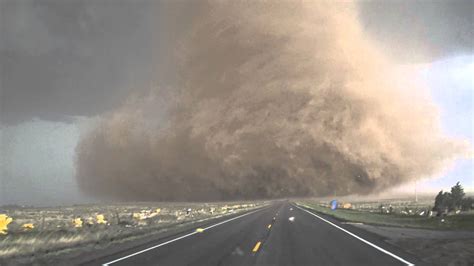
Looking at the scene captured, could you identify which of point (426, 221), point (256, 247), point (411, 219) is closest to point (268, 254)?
point (256, 247)

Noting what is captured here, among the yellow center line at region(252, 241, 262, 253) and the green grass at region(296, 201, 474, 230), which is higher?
the yellow center line at region(252, 241, 262, 253)

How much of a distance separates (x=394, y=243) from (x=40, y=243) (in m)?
13.7

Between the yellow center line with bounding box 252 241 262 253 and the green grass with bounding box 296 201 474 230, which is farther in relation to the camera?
the green grass with bounding box 296 201 474 230

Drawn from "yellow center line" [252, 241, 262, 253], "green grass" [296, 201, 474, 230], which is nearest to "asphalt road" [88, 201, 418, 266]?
"yellow center line" [252, 241, 262, 253]

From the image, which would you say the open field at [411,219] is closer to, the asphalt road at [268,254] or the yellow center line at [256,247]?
the asphalt road at [268,254]

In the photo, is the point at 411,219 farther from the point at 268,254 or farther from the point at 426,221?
the point at 268,254

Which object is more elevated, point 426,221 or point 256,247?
point 256,247

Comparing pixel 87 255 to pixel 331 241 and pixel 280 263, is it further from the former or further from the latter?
pixel 331 241

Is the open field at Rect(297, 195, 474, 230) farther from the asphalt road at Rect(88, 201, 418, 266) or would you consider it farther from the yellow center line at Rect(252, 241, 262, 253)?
the yellow center line at Rect(252, 241, 262, 253)

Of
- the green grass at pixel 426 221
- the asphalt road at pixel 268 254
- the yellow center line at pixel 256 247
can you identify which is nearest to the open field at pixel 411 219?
the green grass at pixel 426 221

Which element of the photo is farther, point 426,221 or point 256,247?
point 426,221

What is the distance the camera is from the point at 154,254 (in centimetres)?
1243

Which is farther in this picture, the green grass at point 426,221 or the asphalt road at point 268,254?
the green grass at point 426,221

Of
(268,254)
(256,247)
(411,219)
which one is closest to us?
(268,254)
